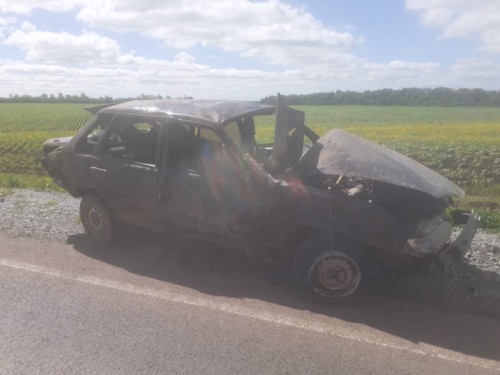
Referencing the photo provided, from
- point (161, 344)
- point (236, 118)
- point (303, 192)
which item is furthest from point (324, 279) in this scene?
point (236, 118)

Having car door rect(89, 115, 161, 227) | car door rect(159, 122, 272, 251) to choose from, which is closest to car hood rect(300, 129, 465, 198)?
car door rect(159, 122, 272, 251)

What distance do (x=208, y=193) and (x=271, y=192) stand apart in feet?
2.26

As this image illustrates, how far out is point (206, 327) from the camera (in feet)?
11.7

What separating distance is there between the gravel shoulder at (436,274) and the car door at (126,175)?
3.23 feet

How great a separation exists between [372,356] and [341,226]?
109 centimetres

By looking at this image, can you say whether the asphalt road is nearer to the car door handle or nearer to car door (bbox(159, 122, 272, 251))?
car door (bbox(159, 122, 272, 251))

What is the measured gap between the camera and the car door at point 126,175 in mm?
4824

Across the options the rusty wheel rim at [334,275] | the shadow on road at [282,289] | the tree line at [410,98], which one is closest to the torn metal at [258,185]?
the rusty wheel rim at [334,275]

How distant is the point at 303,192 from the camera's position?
3973mm

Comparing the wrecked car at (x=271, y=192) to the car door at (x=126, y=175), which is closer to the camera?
the wrecked car at (x=271, y=192)

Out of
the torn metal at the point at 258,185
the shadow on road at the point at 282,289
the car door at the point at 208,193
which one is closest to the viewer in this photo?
the shadow on road at the point at 282,289

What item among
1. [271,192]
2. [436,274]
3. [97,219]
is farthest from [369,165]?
[97,219]

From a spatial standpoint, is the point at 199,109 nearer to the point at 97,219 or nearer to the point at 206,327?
the point at 97,219

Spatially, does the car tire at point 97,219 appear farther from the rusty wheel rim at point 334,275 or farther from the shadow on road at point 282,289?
the rusty wheel rim at point 334,275
